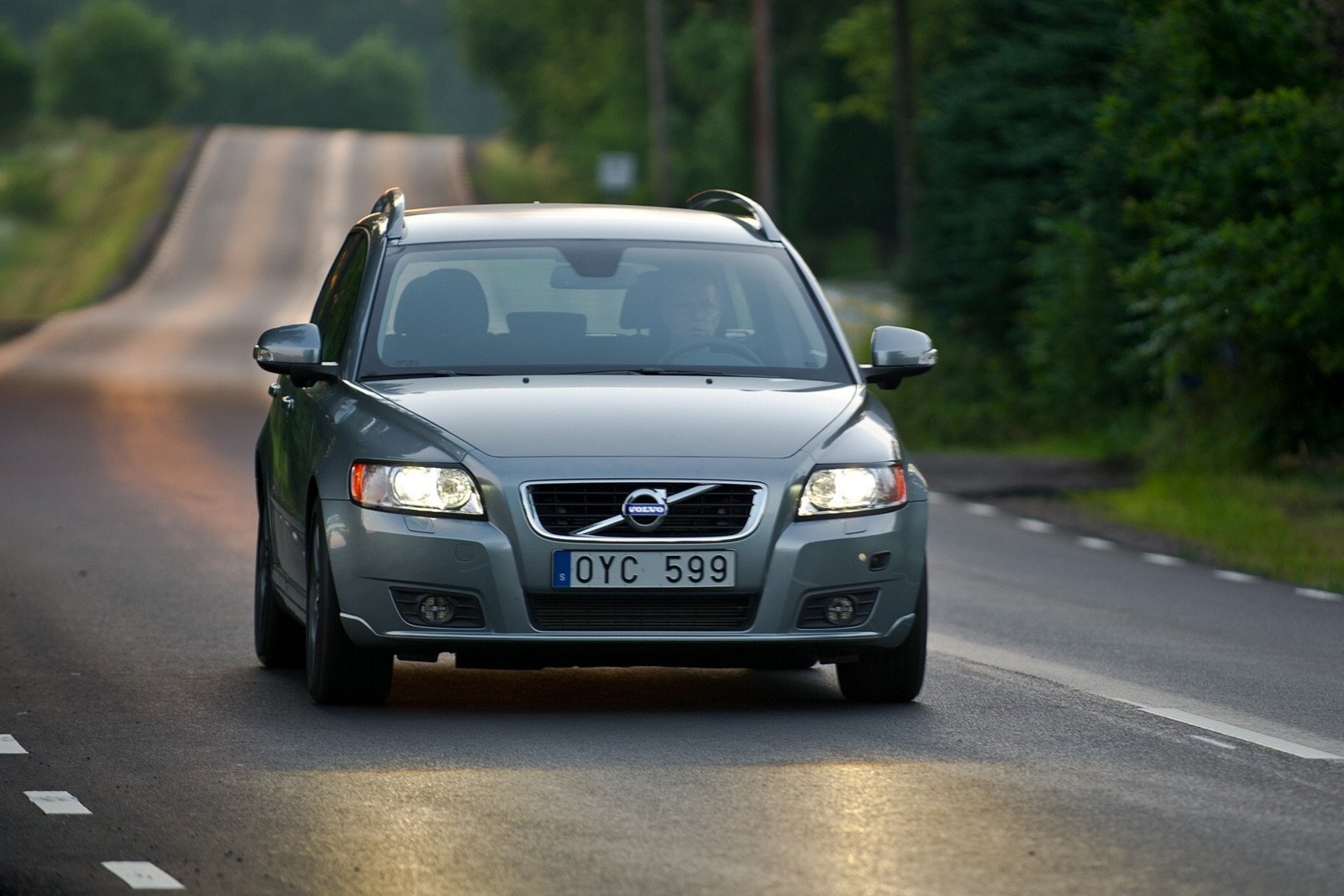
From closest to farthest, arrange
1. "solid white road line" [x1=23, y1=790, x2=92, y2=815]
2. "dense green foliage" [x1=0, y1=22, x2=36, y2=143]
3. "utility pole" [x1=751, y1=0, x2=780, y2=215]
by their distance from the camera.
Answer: "solid white road line" [x1=23, y1=790, x2=92, y2=815]
"utility pole" [x1=751, y1=0, x2=780, y2=215]
"dense green foliage" [x1=0, y1=22, x2=36, y2=143]

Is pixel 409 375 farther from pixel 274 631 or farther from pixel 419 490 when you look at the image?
pixel 274 631

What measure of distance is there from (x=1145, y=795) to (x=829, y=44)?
5391 cm

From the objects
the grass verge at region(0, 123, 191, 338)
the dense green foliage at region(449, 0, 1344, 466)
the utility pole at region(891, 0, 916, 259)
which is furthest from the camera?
the grass verge at region(0, 123, 191, 338)

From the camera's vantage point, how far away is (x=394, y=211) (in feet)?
34.6

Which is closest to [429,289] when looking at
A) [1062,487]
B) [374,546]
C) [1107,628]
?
[374,546]

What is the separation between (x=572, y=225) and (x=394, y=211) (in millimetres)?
712

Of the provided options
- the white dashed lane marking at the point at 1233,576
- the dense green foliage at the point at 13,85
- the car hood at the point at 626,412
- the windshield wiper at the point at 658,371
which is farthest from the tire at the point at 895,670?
the dense green foliage at the point at 13,85

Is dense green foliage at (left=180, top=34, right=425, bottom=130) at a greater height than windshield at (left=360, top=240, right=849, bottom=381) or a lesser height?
lesser

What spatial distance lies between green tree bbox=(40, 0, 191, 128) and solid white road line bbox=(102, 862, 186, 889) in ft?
376

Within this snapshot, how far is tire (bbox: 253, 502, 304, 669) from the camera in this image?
10.5 metres

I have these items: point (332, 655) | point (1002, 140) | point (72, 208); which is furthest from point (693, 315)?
point (72, 208)

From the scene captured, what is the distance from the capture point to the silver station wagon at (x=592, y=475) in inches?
342

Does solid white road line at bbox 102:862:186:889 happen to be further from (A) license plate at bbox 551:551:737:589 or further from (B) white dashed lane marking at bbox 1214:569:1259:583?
(B) white dashed lane marking at bbox 1214:569:1259:583

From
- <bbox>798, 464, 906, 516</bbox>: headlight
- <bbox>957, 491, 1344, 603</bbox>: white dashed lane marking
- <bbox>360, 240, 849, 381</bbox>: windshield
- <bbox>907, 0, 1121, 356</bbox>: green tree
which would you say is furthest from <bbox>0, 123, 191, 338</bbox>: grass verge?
<bbox>798, 464, 906, 516</bbox>: headlight
